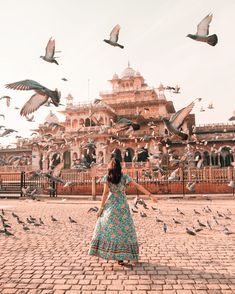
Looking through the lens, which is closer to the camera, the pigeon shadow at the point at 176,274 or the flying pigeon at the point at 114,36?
the pigeon shadow at the point at 176,274

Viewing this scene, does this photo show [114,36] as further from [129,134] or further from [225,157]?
[225,157]

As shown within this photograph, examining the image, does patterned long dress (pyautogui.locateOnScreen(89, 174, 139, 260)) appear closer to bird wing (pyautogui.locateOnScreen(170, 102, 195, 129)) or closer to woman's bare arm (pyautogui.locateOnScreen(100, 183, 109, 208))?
woman's bare arm (pyautogui.locateOnScreen(100, 183, 109, 208))

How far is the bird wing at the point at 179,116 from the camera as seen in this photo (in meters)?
6.42

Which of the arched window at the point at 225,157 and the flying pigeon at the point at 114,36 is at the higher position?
the flying pigeon at the point at 114,36

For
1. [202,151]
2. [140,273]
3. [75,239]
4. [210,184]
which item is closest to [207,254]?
[140,273]

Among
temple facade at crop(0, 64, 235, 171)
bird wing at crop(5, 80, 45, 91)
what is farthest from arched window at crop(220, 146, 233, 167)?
bird wing at crop(5, 80, 45, 91)

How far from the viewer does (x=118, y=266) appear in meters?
4.52

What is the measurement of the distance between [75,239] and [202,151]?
34782 mm

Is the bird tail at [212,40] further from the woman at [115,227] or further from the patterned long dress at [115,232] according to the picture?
the patterned long dress at [115,232]

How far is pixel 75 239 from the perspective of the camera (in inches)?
258

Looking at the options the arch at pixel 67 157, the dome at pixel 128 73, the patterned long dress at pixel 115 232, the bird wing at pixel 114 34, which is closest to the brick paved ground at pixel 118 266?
the patterned long dress at pixel 115 232

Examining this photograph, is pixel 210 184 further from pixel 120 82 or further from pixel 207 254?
pixel 120 82

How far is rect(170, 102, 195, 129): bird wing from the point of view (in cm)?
642

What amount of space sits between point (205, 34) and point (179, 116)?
1778mm
